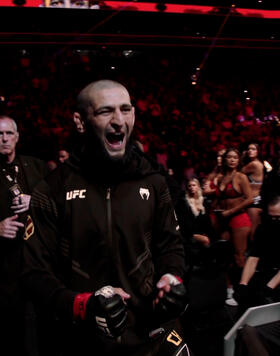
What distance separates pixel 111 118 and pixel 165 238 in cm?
55

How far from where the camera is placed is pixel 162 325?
5.65 ft

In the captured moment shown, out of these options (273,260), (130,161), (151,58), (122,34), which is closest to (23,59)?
(122,34)

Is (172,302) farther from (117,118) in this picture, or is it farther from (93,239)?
(117,118)

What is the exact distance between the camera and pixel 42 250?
1623mm

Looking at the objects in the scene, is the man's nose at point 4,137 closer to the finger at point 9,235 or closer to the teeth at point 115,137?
the finger at point 9,235

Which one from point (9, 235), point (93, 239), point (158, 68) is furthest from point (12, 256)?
point (158, 68)

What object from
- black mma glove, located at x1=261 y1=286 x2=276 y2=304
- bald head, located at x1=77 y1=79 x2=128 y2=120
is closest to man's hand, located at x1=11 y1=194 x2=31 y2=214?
bald head, located at x1=77 y1=79 x2=128 y2=120

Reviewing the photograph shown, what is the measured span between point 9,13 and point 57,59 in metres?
1.54

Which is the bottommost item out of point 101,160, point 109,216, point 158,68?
point 109,216

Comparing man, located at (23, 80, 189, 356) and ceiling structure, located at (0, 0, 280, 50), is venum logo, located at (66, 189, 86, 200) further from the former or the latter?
ceiling structure, located at (0, 0, 280, 50)

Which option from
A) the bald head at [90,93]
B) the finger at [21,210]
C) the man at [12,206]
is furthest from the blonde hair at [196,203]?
the bald head at [90,93]

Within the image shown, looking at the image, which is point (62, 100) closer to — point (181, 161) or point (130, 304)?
point (181, 161)

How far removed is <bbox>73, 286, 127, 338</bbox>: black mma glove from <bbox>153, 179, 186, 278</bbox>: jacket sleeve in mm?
367

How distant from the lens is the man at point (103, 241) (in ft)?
5.20
